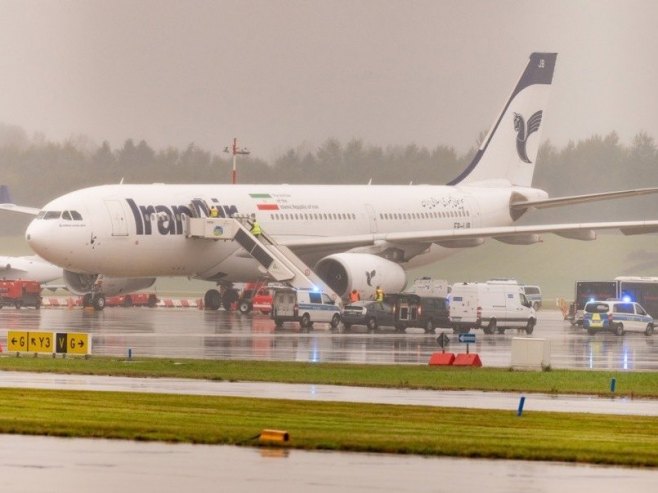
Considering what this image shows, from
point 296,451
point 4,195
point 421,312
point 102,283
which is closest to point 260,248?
point 421,312

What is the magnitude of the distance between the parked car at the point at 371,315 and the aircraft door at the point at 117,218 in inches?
364

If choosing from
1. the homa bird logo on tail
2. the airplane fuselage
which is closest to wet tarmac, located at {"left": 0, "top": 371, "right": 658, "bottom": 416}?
the airplane fuselage

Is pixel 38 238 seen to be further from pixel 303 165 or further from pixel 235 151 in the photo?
pixel 303 165

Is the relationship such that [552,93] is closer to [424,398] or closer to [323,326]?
[323,326]

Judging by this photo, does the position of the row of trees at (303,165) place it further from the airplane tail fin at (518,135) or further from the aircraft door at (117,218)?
the aircraft door at (117,218)

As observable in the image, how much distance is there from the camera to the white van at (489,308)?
5738 centimetres

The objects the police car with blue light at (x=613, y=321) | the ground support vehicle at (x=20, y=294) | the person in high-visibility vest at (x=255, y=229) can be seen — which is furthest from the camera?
the ground support vehicle at (x=20, y=294)

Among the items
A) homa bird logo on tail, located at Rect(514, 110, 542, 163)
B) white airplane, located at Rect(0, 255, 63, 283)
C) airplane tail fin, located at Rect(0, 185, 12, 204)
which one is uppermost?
homa bird logo on tail, located at Rect(514, 110, 542, 163)

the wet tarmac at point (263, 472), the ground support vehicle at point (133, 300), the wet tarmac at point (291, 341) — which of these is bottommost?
the wet tarmac at point (263, 472)

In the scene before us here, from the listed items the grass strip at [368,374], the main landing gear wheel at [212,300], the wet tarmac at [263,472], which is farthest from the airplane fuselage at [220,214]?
the wet tarmac at [263,472]

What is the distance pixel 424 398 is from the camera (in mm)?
30266

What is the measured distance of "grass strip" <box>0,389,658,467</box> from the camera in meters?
21.9

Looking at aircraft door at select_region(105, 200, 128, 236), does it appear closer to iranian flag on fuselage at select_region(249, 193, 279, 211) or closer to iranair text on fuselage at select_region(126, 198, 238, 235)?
iranair text on fuselage at select_region(126, 198, 238, 235)

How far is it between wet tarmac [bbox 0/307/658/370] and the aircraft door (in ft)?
11.3
